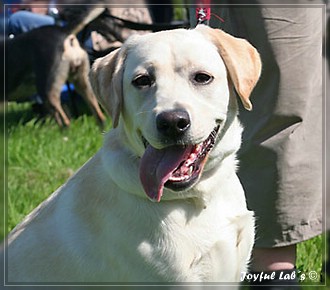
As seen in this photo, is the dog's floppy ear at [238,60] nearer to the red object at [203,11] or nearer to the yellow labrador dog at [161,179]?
the yellow labrador dog at [161,179]

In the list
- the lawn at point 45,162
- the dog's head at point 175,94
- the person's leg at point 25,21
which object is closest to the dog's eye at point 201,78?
the dog's head at point 175,94

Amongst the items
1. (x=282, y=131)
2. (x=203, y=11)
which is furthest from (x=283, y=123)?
(x=203, y=11)

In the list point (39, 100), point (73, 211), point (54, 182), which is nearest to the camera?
point (73, 211)

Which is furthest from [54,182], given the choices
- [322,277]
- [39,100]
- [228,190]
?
[39,100]

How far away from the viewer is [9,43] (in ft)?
28.2

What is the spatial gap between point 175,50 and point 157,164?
0.41m

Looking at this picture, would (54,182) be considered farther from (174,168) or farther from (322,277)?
(174,168)

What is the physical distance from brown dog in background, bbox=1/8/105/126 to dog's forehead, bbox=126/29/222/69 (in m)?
5.44

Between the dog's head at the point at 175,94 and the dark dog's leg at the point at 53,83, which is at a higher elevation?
the dog's head at the point at 175,94

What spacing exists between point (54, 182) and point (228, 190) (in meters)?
2.52

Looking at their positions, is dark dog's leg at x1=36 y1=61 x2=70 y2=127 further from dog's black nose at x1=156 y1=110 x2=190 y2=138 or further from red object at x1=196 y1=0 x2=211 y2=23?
dog's black nose at x1=156 y1=110 x2=190 y2=138

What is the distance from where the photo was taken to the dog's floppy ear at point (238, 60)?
2.89 meters

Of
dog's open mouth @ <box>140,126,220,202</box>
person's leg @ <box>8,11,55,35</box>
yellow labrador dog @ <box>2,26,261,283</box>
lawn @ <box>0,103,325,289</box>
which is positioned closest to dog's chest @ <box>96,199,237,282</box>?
yellow labrador dog @ <box>2,26,261,283</box>

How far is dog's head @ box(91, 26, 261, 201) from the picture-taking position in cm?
271
